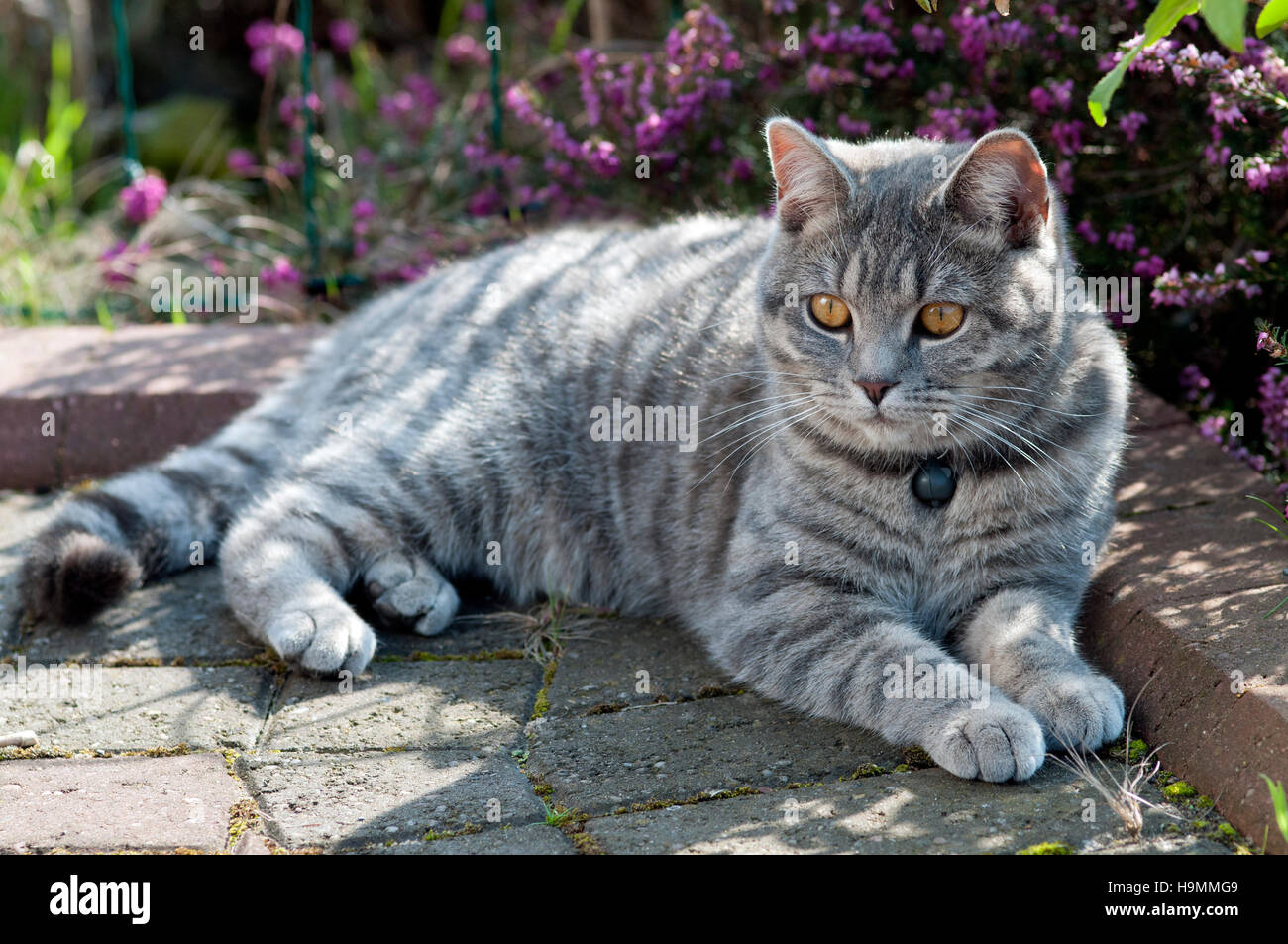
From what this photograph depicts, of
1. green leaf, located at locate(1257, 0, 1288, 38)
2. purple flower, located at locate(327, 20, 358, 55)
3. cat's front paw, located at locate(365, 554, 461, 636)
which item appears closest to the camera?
green leaf, located at locate(1257, 0, 1288, 38)

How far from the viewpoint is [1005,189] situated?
265 centimetres

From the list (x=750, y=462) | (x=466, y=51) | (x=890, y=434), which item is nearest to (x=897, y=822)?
(x=890, y=434)

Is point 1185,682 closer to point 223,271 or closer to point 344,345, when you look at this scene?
point 344,345

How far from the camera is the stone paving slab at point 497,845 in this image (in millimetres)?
2254

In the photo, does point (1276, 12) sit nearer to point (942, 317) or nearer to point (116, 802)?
point (942, 317)

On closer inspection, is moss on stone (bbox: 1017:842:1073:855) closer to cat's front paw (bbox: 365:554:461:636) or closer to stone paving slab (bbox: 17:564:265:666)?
cat's front paw (bbox: 365:554:461:636)

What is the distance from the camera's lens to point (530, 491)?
11.7 feet

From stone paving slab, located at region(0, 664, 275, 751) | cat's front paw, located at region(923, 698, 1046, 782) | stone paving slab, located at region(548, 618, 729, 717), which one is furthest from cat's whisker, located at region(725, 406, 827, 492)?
stone paving slab, located at region(0, 664, 275, 751)

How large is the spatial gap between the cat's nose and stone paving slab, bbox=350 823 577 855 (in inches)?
41.6

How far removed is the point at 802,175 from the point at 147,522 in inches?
76.3

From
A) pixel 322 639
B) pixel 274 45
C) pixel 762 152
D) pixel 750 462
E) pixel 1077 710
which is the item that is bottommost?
pixel 322 639

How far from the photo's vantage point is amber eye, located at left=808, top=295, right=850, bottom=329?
275 centimetres

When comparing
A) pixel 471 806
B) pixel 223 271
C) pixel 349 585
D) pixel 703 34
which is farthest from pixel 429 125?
pixel 471 806

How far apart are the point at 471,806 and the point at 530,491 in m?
1.26
